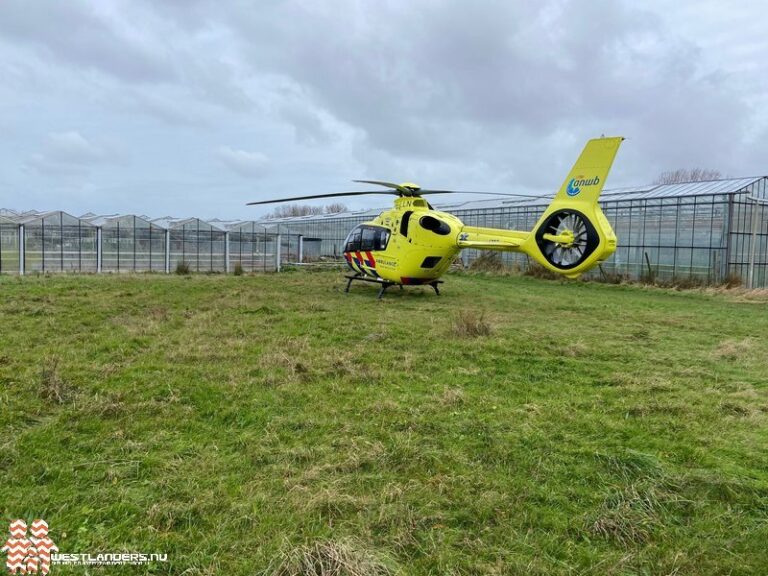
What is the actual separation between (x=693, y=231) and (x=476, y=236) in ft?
41.2

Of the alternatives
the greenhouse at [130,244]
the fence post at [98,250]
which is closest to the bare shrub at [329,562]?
the fence post at [98,250]

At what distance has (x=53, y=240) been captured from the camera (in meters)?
23.0

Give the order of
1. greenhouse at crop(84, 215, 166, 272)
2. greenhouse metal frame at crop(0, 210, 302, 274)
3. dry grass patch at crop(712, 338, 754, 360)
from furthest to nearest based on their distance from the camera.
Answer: greenhouse at crop(84, 215, 166, 272) → greenhouse metal frame at crop(0, 210, 302, 274) → dry grass patch at crop(712, 338, 754, 360)

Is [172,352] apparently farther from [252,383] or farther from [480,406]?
[480,406]

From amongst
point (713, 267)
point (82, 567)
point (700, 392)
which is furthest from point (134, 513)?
point (713, 267)

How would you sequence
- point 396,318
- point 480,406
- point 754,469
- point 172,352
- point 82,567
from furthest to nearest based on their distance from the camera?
point 396,318 → point 172,352 → point 480,406 → point 754,469 → point 82,567

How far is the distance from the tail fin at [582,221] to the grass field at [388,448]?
2.05 metres

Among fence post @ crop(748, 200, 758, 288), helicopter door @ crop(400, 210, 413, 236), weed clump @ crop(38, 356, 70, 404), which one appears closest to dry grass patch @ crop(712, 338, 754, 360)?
helicopter door @ crop(400, 210, 413, 236)

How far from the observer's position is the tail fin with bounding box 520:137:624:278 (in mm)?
10469

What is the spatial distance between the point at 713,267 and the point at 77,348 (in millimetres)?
21907

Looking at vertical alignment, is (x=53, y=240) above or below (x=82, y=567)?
above

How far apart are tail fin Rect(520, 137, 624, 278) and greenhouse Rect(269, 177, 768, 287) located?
41.1 ft

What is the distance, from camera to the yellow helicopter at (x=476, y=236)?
10617 millimetres

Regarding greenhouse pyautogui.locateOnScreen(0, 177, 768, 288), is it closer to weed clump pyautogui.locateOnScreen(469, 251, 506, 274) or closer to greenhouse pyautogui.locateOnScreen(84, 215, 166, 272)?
greenhouse pyautogui.locateOnScreen(84, 215, 166, 272)
